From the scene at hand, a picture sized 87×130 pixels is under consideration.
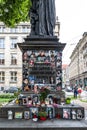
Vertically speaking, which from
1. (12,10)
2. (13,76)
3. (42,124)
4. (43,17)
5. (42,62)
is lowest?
(42,124)

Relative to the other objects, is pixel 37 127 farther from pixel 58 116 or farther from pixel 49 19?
pixel 49 19

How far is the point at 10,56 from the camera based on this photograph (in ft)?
250

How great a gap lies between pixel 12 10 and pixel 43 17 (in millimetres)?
9228

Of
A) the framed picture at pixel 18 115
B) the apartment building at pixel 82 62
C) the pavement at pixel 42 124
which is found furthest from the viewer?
the apartment building at pixel 82 62

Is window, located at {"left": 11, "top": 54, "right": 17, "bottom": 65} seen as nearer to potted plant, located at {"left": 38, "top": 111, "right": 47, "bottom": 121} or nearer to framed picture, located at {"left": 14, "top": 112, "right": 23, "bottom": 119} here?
framed picture, located at {"left": 14, "top": 112, "right": 23, "bottom": 119}

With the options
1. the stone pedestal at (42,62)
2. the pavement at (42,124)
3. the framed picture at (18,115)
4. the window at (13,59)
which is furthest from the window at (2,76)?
the pavement at (42,124)

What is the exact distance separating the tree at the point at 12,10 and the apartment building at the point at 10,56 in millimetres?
49881

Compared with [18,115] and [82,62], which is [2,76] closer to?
[82,62]

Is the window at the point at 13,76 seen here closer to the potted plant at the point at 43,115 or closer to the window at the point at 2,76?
the window at the point at 2,76

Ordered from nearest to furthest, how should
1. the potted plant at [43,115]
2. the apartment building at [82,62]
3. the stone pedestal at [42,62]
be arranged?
the potted plant at [43,115]
the stone pedestal at [42,62]
the apartment building at [82,62]

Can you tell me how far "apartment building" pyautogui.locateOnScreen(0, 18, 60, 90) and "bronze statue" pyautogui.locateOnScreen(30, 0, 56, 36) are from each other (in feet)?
194

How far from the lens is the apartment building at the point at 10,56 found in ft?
246

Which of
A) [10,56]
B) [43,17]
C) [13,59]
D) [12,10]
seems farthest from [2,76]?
[43,17]

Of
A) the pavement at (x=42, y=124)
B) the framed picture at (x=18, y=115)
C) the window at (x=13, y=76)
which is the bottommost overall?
the pavement at (x=42, y=124)
